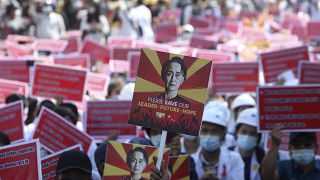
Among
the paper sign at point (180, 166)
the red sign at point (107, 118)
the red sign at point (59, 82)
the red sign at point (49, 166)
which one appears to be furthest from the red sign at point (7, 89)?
the paper sign at point (180, 166)

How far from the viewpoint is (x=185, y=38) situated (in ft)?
72.2

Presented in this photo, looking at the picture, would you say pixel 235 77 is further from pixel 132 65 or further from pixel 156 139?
pixel 156 139

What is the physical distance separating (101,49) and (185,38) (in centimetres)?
538

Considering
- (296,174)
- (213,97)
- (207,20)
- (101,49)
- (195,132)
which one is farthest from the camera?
(207,20)

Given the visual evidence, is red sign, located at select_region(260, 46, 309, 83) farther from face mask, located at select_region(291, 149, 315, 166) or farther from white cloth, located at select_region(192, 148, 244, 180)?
face mask, located at select_region(291, 149, 315, 166)

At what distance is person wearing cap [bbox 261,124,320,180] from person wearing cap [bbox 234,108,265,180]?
619mm

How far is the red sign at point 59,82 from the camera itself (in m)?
12.1

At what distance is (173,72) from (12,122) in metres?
3.14

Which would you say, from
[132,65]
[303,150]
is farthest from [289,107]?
[132,65]

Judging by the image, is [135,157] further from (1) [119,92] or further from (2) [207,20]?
(2) [207,20]

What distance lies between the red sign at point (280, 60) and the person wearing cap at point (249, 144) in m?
3.53

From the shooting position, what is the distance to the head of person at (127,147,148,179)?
720 cm

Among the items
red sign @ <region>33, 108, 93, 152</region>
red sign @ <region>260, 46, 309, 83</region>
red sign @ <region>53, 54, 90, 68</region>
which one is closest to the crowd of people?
red sign @ <region>33, 108, 93, 152</region>

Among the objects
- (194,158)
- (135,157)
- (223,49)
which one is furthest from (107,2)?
(135,157)
